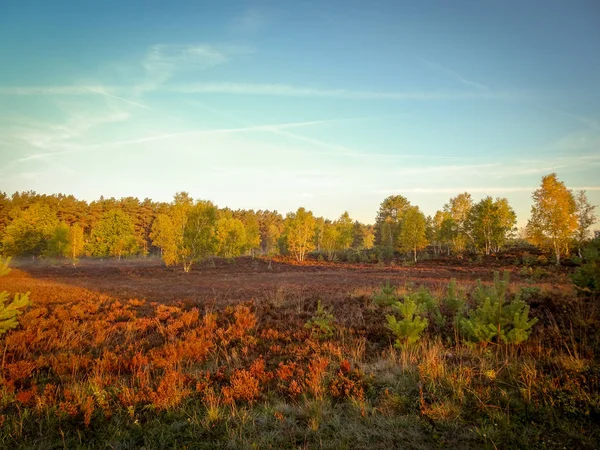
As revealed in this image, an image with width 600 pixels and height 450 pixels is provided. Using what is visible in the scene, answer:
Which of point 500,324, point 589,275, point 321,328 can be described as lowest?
point 321,328

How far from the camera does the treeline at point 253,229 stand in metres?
31.8

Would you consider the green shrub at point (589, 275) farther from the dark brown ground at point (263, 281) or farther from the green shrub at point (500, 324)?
the dark brown ground at point (263, 281)

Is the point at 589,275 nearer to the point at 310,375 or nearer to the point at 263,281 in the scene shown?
the point at 310,375

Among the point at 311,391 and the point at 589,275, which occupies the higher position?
the point at 589,275

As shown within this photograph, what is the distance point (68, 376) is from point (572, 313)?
1103cm

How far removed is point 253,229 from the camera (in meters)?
58.2

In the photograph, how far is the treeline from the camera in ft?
104

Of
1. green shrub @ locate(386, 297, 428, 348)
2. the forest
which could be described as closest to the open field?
the forest

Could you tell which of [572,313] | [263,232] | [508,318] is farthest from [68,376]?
[263,232]

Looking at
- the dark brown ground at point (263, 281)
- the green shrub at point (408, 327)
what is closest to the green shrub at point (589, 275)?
the green shrub at point (408, 327)

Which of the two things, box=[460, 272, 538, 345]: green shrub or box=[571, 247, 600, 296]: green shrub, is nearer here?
box=[460, 272, 538, 345]: green shrub

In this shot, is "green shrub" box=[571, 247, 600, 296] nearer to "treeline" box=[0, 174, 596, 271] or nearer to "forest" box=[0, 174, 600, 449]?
"forest" box=[0, 174, 600, 449]

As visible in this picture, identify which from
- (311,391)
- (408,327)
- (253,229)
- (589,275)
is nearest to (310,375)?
(311,391)

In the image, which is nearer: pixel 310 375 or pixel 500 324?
pixel 310 375
